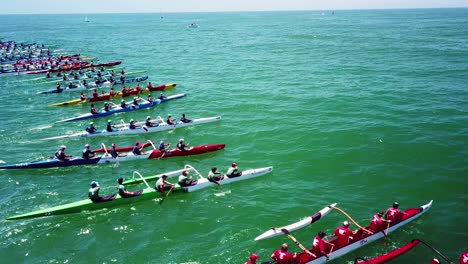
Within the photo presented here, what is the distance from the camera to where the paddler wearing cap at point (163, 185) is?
22922mm

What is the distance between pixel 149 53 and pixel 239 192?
67407mm

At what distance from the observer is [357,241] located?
58.8 feet

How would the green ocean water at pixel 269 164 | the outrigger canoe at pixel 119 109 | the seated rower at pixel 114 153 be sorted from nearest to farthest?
the green ocean water at pixel 269 164
the seated rower at pixel 114 153
the outrigger canoe at pixel 119 109

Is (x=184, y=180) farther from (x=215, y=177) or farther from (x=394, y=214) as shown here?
(x=394, y=214)

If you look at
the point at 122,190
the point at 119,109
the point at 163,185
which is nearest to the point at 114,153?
the point at 122,190

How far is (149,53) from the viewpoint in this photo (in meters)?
84.6

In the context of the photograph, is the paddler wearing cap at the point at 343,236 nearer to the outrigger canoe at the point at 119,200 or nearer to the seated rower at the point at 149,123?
the outrigger canoe at the point at 119,200

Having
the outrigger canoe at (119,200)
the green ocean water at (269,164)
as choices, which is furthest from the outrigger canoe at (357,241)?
the outrigger canoe at (119,200)

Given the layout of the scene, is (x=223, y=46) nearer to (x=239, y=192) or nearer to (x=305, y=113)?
(x=305, y=113)

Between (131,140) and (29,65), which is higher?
(29,65)

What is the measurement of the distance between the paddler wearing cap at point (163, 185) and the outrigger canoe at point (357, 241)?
993 centimetres

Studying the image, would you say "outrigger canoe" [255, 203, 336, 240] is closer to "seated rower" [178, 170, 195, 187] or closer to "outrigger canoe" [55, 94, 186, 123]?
"seated rower" [178, 170, 195, 187]

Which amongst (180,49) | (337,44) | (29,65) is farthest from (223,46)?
(29,65)

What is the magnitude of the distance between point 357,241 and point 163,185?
11904 mm
